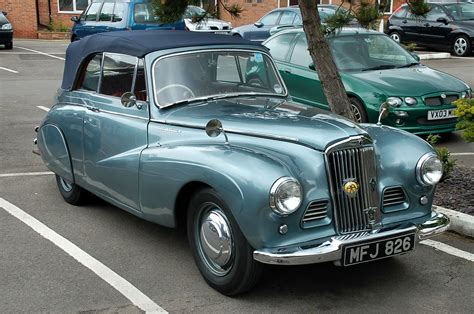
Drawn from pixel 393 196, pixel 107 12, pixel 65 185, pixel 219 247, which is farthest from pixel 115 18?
pixel 393 196

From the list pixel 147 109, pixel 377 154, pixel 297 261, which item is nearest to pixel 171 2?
pixel 147 109

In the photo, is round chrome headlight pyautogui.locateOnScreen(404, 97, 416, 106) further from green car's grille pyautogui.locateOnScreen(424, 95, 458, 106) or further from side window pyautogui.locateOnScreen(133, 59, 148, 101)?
side window pyautogui.locateOnScreen(133, 59, 148, 101)

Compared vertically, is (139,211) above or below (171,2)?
below

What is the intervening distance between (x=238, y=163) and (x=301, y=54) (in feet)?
18.8

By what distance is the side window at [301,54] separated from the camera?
9.13 meters

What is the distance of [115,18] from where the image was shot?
55.5 feet

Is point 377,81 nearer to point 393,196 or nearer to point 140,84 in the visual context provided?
point 140,84

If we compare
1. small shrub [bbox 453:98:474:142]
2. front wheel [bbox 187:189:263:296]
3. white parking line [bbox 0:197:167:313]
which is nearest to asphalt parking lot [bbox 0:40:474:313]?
white parking line [bbox 0:197:167:313]

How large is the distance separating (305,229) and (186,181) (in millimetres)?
904

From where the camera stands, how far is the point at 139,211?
474 centimetres

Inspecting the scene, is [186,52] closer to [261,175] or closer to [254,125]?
[254,125]

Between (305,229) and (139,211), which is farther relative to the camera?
(139,211)

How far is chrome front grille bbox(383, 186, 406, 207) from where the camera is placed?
4.13 metres

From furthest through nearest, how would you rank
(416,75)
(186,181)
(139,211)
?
1. (416,75)
2. (139,211)
3. (186,181)
